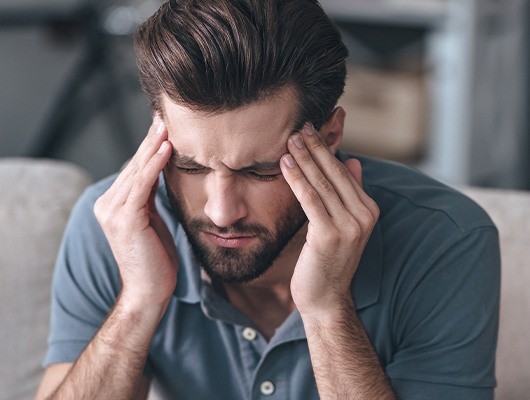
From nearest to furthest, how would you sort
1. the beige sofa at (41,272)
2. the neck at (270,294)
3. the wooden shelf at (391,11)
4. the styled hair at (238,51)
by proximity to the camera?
the styled hair at (238,51) < the neck at (270,294) < the beige sofa at (41,272) < the wooden shelf at (391,11)

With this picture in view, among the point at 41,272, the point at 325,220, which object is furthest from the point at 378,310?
the point at 41,272

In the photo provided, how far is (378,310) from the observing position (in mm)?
1417

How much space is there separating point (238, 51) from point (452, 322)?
53 centimetres

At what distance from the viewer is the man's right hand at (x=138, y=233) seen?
4.42 ft

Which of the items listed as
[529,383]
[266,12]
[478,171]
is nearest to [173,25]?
[266,12]

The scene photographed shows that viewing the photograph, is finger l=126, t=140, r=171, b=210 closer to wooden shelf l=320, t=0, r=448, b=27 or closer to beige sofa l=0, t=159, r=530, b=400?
beige sofa l=0, t=159, r=530, b=400

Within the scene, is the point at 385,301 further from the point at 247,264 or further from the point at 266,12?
the point at 266,12

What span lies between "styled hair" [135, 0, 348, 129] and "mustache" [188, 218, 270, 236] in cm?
18

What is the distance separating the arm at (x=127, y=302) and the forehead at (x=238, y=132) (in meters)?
0.14

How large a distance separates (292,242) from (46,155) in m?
2.74

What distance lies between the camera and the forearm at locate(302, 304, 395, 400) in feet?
4.39

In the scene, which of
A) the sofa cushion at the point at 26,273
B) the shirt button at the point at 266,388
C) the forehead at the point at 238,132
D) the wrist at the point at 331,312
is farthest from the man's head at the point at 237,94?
the sofa cushion at the point at 26,273

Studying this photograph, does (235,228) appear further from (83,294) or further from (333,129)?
(83,294)

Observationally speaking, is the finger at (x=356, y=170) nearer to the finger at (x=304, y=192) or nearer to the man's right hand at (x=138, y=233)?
the finger at (x=304, y=192)
